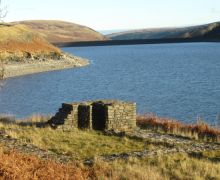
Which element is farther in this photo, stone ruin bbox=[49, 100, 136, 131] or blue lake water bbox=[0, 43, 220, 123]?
blue lake water bbox=[0, 43, 220, 123]

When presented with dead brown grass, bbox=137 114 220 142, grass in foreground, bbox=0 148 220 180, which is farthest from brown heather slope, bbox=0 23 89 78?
grass in foreground, bbox=0 148 220 180

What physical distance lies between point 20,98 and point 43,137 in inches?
1566

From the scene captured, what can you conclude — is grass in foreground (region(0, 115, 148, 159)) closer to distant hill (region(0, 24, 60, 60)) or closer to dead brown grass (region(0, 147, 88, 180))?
Result: dead brown grass (region(0, 147, 88, 180))

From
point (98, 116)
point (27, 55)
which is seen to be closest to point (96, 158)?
point (98, 116)

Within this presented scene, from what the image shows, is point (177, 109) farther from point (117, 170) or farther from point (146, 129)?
point (117, 170)

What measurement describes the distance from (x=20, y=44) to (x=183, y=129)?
92376mm

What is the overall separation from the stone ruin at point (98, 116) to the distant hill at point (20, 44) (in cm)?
8088

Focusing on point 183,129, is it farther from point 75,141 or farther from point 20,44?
point 20,44

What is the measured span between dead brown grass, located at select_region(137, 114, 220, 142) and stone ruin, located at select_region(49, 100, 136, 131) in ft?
6.60

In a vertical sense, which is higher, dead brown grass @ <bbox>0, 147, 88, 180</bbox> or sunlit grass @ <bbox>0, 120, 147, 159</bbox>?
dead brown grass @ <bbox>0, 147, 88, 180</bbox>

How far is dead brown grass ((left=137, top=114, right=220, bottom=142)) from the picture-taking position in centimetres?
2658

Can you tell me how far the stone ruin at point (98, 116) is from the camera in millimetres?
27062

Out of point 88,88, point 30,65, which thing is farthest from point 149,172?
point 30,65

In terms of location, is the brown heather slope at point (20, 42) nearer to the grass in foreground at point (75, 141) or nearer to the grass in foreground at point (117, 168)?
the grass in foreground at point (75, 141)
